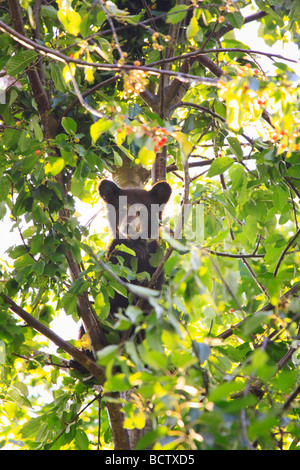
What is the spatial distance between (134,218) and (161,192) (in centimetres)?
45

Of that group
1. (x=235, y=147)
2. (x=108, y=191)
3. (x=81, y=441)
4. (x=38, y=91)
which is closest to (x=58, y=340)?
(x=81, y=441)

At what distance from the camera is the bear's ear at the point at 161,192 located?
5.65 m

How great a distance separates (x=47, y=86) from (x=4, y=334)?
7.59 ft

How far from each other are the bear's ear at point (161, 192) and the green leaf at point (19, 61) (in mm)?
2087

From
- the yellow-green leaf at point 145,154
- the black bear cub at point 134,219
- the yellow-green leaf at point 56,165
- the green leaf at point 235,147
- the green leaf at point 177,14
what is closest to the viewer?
the yellow-green leaf at point 145,154

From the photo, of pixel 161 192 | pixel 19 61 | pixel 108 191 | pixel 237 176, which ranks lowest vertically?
pixel 237 176

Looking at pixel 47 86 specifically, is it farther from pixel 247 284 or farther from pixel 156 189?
pixel 247 284

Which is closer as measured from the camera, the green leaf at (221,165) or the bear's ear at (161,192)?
the green leaf at (221,165)

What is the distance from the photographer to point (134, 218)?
5.96 meters

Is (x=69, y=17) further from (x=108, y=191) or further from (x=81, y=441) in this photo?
(x=81, y=441)

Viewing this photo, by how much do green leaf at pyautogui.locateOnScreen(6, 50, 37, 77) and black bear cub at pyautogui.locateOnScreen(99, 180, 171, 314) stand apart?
211 centimetres

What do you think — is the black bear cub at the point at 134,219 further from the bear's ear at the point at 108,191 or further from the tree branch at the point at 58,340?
the tree branch at the point at 58,340

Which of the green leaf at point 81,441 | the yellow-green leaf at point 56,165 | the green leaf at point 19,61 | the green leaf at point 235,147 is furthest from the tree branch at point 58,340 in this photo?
the green leaf at point 235,147
